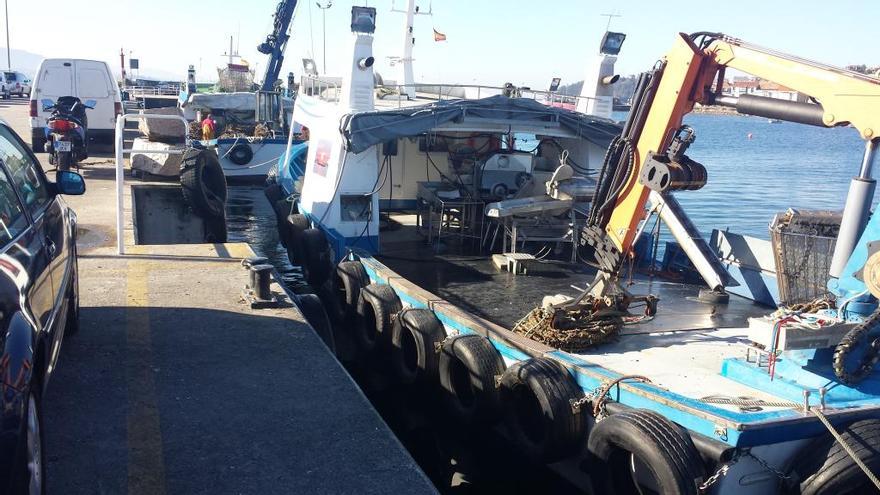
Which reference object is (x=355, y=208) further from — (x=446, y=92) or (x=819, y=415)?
(x=819, y=415)

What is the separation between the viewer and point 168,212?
37.4ft

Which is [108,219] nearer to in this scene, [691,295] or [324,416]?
[324,416]

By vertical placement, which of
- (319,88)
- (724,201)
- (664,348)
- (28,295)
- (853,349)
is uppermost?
(319,88)

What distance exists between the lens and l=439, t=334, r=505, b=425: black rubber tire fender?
6332mm

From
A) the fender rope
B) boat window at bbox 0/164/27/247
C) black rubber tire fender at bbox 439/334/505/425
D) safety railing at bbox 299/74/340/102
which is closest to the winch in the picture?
safety railing at bbox 299/74/340/102

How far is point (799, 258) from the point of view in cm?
732

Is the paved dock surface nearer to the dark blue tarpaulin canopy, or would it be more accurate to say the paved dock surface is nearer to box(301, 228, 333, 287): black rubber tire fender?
box(301, 228, 333, 287): black rubber tire fender

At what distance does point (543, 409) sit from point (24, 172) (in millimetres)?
3897

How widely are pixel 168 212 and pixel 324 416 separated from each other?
7588mm

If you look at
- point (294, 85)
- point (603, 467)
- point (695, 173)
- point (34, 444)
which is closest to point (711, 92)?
point (695, 173)

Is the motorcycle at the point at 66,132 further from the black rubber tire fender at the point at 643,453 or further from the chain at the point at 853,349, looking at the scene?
the chain at the point at 853,349

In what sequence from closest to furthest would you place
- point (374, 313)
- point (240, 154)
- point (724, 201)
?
point (374, 313), point (240, 154), point (724, 201)

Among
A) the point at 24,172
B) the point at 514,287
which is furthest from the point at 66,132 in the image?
the point at 24,172

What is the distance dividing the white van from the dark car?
1125 centimetres
